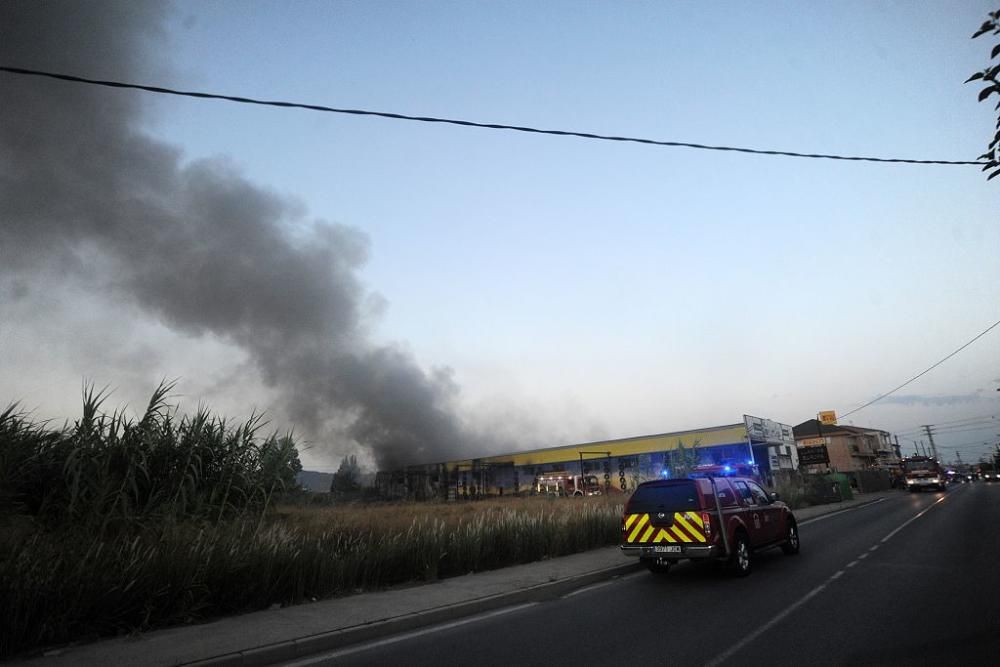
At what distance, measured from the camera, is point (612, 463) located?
4950 centimetres

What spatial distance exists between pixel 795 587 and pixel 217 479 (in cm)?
964

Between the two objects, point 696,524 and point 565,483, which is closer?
point 696,524

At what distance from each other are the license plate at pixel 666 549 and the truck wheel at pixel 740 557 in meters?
0.89

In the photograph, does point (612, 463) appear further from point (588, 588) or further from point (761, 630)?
point (761, 630)

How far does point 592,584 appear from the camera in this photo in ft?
31.4

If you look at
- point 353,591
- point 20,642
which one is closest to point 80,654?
point 20,642

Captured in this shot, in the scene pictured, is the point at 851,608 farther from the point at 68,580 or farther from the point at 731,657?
the point at 68,580

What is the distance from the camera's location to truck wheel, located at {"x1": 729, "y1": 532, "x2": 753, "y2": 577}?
9461 millimetres

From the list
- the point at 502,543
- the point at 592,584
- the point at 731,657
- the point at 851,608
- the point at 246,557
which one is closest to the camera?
the point at 731,657

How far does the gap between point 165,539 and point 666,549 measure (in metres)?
7.77

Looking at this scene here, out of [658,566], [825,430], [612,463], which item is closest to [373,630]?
[658,566]

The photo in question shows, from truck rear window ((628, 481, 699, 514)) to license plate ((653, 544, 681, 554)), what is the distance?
1.99ft

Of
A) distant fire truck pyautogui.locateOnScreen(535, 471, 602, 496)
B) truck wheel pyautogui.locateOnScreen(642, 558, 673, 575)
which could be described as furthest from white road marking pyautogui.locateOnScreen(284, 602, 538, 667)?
distant fire truck pyautogui.locateOnScreen(535, 471, 602, 496)

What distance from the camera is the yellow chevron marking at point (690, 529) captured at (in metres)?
9.34
